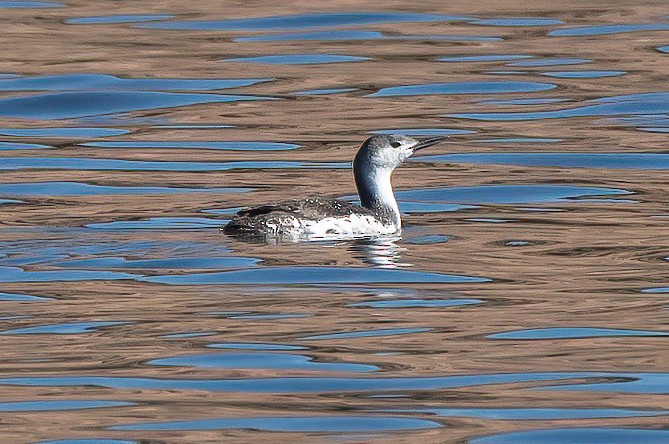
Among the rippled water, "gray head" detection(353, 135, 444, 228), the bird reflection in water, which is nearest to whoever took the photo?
the rippled water

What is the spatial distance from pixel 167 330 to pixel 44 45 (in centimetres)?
1407

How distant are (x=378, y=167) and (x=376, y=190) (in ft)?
0.63

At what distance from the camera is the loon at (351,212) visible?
42.9ft

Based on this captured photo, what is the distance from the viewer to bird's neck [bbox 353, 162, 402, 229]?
46.2 ft

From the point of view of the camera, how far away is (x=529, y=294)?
37.0ft

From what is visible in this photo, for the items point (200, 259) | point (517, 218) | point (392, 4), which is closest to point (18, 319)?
point (200, 259)

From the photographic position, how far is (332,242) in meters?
13.4

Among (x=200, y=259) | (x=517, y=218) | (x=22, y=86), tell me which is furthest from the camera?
(x=22, y=86)

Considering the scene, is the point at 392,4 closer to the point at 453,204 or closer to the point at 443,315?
the point at 453,204

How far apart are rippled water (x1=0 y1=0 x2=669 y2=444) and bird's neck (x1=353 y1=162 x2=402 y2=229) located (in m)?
0.20

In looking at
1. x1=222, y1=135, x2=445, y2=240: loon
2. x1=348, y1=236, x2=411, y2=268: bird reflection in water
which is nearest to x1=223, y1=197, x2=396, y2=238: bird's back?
x1=222, y1=135, x2=445, y2=240: loon

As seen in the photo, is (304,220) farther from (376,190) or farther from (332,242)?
(376,190)

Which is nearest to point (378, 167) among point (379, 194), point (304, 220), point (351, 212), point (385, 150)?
point (385, 150)

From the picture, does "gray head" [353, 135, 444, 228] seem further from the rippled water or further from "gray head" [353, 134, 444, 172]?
the rippled water
